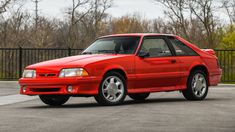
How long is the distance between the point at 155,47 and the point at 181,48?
83 cm

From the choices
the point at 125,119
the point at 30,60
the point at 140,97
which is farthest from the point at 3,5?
the point at 125,119

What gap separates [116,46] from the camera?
12945mm

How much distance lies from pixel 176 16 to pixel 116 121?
83.5ft

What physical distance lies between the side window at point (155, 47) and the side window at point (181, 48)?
244mm

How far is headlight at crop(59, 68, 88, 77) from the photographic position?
11656mm

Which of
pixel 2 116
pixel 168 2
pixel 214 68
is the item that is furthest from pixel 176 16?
pixel 2 116

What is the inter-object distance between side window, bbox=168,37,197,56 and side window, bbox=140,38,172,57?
9.6 inches

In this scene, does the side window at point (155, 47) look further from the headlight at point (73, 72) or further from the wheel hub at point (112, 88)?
the headlight at point (73, 72)

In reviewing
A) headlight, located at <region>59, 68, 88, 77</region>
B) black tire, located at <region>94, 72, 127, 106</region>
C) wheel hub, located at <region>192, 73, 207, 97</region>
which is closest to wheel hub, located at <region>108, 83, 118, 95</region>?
black tire, located at <region>94, 72, 127, 106</region>

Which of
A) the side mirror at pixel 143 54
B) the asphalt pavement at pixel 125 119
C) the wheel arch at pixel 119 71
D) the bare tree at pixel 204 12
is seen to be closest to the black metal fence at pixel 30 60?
the bare tree at pixel 204 12

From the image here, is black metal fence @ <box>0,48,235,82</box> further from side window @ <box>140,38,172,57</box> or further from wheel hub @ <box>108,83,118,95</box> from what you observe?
wheel hub @ <box>108,83,118,95</box>

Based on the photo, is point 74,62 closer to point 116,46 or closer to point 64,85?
point 64,85

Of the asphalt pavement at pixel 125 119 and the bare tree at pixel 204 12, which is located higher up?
the bare tree at pixel 204 12

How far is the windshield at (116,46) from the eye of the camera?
42.1 feet
